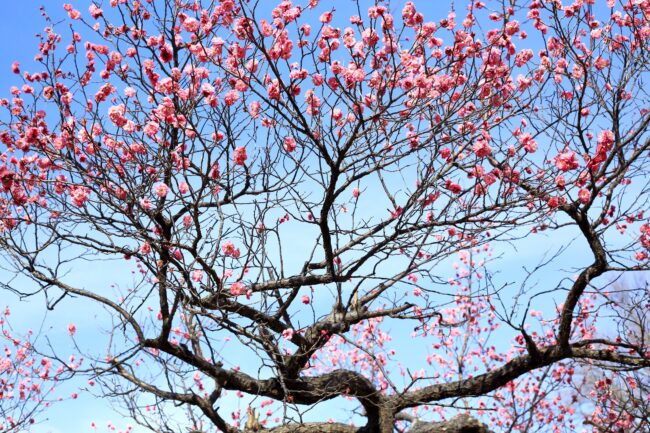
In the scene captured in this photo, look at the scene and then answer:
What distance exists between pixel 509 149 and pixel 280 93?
2.33 m

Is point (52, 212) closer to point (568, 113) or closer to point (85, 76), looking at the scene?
point (85, 76)

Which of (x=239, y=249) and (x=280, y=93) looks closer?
(x=280, y=93)

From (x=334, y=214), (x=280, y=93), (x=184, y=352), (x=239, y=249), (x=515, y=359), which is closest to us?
(x=280, y=93)

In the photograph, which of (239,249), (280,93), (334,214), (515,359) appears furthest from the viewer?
(515,359)

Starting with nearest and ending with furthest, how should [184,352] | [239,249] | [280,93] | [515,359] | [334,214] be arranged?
[280,93], [239,249], [334,214], [184,352], [515,359]

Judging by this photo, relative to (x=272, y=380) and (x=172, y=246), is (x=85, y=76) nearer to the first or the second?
(x=172, y=246)

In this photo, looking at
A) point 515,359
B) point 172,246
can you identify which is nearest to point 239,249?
point 172,246

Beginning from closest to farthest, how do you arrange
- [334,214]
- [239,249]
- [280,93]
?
[280,93] < [239,249] < [334,214]

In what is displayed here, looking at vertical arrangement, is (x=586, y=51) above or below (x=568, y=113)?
above

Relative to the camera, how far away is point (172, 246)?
5.57 meters

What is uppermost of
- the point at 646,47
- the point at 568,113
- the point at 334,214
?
the point at 646,47

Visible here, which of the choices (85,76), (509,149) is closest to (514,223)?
(509,149)

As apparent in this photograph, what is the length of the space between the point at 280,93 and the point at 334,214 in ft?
4.38

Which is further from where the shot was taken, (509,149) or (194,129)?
(509,149)
